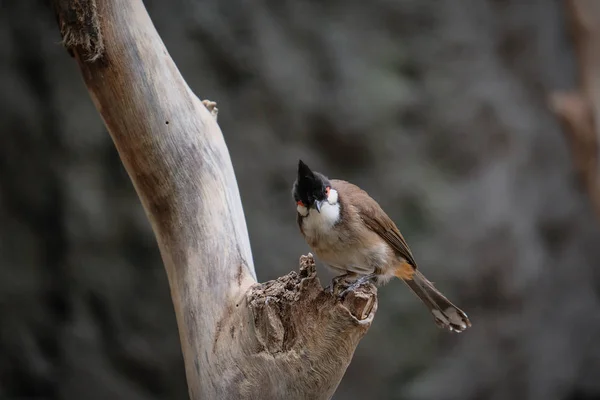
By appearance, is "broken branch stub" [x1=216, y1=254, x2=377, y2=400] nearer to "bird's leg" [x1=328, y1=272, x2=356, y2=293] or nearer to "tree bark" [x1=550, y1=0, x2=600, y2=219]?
"bird's leg" [x1=328, y1=272, x2=356, y2=293]

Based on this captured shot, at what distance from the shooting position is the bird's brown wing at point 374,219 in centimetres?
273

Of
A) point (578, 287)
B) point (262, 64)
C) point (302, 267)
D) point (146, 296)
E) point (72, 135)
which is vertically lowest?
point (302, 267)

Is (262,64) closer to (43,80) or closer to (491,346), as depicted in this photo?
(43,80)

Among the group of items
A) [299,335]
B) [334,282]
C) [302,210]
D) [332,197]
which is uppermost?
[332,197]

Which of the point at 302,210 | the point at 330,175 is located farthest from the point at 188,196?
the point at 330,175

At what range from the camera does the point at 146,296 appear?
15.0ft

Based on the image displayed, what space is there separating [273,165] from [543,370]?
8.68 ft

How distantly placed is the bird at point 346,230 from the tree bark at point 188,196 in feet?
0.94

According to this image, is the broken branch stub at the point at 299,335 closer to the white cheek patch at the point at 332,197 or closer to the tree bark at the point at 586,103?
the white cheek patch at the point at 332,197

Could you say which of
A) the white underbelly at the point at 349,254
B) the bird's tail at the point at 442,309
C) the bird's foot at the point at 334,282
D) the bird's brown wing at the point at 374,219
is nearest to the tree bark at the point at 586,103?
the bird's tail at the point at 442,309

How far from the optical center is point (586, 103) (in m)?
5.42

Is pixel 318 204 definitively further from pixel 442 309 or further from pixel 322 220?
pixel 442 309

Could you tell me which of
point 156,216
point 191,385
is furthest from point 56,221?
point 191,385

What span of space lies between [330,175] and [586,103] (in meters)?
2.25
